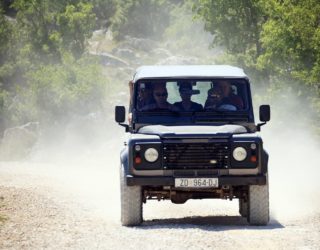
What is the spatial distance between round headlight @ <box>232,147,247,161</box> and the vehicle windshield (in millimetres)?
1153

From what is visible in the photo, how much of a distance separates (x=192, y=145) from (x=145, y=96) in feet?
4.90

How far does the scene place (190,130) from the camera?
12461 millimetres

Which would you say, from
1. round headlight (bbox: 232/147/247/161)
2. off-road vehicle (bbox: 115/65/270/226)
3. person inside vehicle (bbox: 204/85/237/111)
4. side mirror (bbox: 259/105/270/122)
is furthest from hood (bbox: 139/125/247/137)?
person inside vehicle (bbox: 204/85/237/111)

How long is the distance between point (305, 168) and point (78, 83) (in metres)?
38.3

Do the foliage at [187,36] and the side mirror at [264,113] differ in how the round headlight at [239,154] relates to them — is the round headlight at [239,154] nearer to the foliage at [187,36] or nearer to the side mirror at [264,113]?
the side mirror at [264,113]

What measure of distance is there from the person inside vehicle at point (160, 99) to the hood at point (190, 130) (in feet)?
1.59

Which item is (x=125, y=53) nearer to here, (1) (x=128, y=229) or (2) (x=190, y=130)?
(2) (x=190, y=130)

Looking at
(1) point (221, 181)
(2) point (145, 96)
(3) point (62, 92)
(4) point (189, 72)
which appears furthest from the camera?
(3) point (62, 92)

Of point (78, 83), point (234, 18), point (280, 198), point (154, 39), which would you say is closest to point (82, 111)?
point (78, 83)

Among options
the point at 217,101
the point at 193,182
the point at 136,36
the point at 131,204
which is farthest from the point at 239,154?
the point at 136,36

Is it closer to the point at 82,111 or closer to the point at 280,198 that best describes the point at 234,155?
the point at 280,198

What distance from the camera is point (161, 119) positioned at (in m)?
13.2

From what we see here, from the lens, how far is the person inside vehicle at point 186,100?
1323cm

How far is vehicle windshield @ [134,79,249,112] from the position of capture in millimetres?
13258
